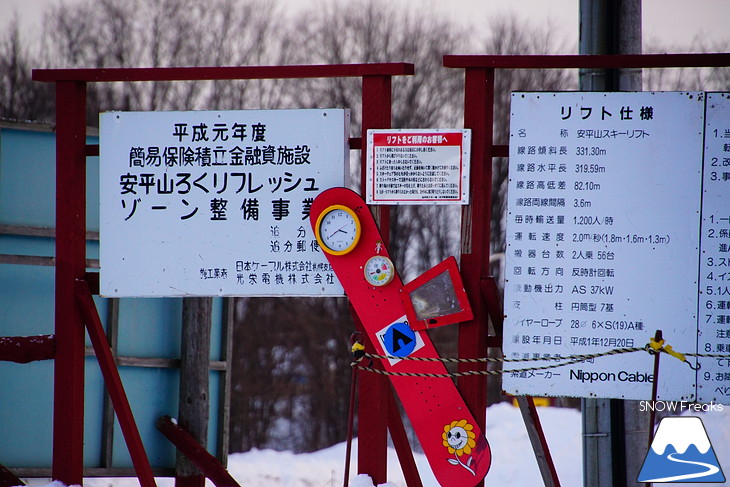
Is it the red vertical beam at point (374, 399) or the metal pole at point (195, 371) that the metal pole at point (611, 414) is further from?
the metal pole at point (195, 371)

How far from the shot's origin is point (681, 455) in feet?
14.9

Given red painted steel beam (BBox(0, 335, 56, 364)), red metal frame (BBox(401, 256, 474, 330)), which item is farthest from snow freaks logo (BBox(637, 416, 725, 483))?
red painted steel beam (BBox(0, 335, 56, 364))

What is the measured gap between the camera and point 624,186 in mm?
5238

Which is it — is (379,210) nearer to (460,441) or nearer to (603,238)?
(603,238)

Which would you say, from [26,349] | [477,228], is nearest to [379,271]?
[477,228]

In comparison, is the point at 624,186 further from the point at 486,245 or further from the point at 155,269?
the point at 155,269

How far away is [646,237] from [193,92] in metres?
14.5

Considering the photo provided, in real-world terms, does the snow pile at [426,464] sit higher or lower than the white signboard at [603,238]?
lower

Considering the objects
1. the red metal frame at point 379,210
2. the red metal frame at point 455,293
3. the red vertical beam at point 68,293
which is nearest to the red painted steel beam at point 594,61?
the red metal frame at point 379,210

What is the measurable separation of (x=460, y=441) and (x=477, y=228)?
50.0 inches

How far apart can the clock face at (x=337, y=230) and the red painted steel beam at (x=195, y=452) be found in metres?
2.50

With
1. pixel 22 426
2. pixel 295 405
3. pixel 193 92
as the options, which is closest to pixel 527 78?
pixel 193 92

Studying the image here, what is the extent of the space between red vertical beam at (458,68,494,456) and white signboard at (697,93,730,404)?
122 centimetres

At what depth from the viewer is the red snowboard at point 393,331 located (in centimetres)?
546
